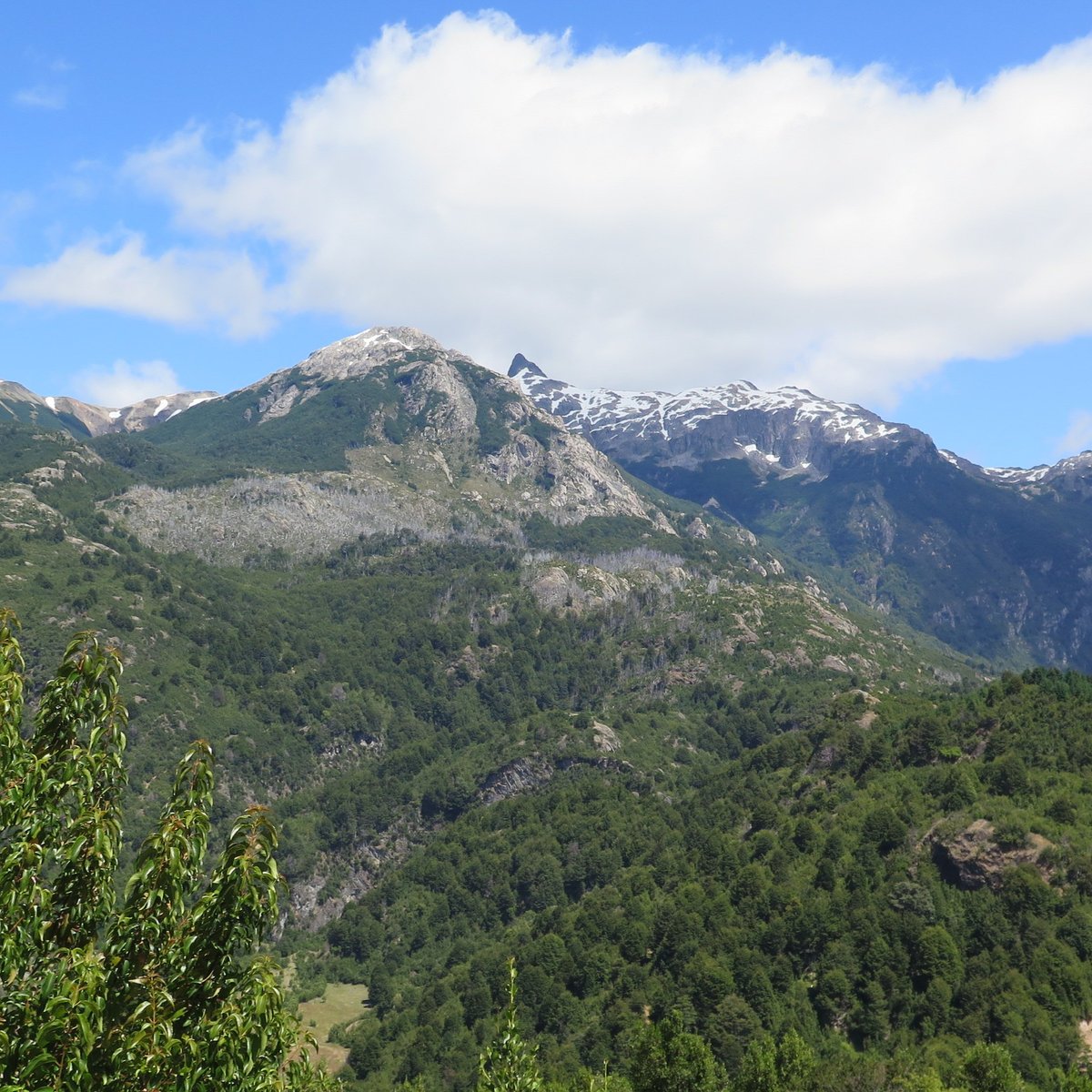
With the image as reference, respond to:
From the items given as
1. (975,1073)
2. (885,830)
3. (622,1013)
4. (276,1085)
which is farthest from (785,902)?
(276,1085)

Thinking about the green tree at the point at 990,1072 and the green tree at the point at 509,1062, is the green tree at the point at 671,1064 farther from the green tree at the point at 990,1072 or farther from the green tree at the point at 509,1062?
the green tree at the point at 509,1062

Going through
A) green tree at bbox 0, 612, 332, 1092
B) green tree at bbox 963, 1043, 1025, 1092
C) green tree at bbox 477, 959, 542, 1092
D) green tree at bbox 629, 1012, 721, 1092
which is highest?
green tree at bbox 0, 612, 332, 1092

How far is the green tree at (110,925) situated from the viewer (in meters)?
18.8

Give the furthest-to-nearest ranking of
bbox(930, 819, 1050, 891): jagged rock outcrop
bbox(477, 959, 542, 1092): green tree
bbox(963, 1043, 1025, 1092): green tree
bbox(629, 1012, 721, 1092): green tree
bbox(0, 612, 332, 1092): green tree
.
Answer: bbox(930, 819, 1050, 891): jagged rock outcrop < bbox(629, 1012, 721, 1092): green tree < bbox(963, 1043, 1025, 1092): green tree < bbox(477, 959, 542, 1092): green tree < bbox(0, 612, 332, 1092): green tree

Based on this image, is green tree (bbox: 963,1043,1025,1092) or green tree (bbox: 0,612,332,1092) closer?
green tree (bbox: 0,612,332,1092)

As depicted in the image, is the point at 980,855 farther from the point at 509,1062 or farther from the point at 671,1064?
the point at 509,1062

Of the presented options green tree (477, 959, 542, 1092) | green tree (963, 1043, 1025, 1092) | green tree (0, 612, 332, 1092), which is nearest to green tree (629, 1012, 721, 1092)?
green tree (963, 1043, 1025, 1092)

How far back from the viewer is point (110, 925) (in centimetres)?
2075

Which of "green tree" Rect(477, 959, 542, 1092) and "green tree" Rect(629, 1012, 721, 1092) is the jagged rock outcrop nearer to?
"green tree" Rect(629, 1012, 721, 1092)

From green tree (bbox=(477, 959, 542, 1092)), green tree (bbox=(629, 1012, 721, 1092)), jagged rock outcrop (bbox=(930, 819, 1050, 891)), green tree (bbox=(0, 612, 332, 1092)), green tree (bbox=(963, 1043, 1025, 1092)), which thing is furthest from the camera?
jagged rock outcrop (bbox=(930, 819, 1050, 891))

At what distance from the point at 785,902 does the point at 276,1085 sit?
161m

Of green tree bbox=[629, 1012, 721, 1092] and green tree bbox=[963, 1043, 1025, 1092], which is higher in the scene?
green tree bbox=[963, 1043, 1025, 1092]

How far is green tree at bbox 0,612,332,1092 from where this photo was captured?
1878 cm

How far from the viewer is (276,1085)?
70.9ft
